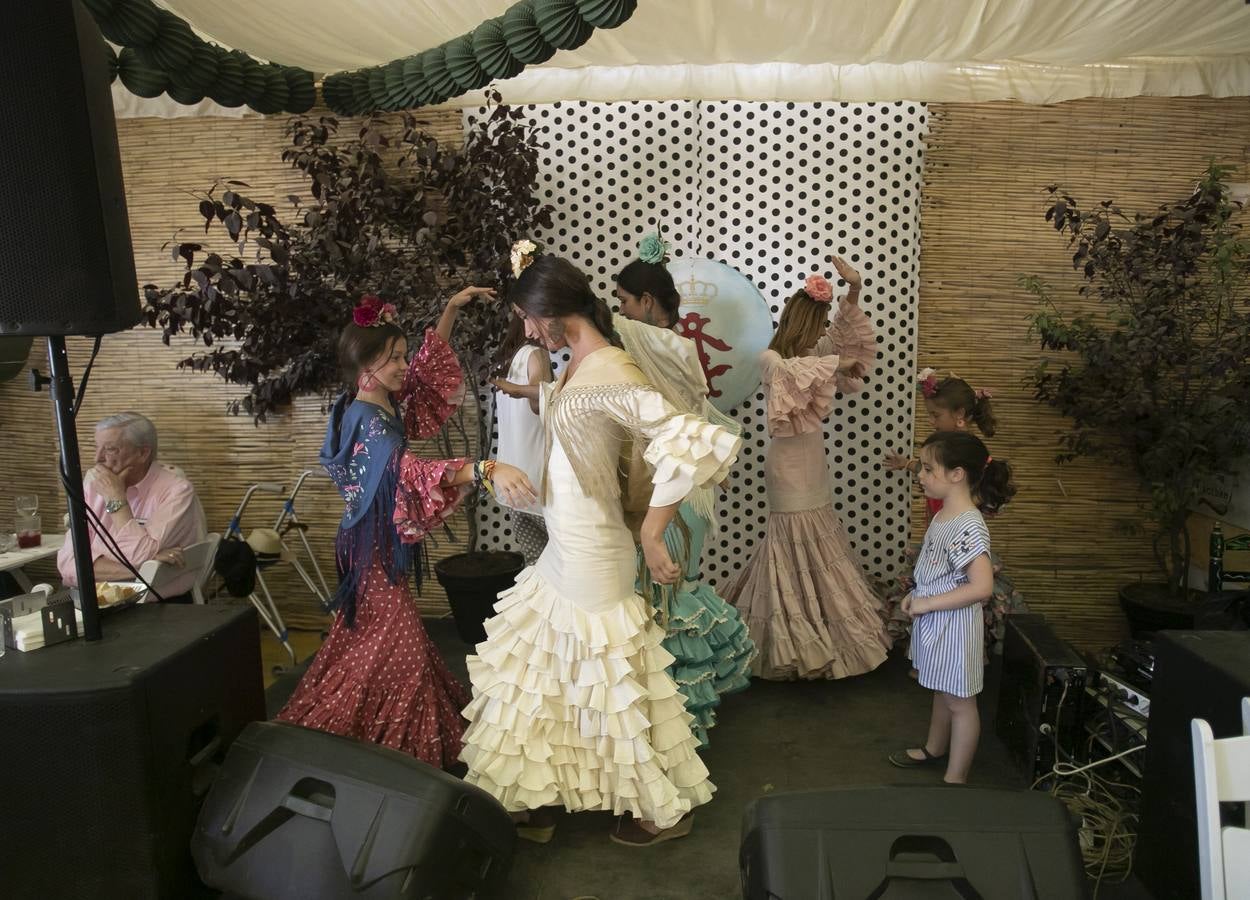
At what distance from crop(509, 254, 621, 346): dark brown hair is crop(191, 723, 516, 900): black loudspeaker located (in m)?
1.23

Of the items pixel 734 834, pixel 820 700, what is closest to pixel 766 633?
pixel 820 700

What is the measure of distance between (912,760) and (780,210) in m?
2.61

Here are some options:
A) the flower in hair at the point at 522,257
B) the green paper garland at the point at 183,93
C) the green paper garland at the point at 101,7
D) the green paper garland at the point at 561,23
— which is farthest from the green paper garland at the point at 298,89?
the flower in hair at the point at 522,257

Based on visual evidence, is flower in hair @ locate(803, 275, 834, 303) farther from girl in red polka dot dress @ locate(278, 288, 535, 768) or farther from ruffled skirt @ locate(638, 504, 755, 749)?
girl in red polka dot dress @ locate(278, 288, 535, 768)

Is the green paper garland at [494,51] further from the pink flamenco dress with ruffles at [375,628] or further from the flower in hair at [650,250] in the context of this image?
the pink flamenco dress with ruffles at [375,628]

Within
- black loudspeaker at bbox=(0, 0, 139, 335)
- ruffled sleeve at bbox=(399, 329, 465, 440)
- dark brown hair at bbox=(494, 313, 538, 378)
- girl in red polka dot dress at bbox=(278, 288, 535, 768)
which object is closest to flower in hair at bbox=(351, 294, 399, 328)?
girl in red polka dot dress at bbox=(278, 288, 535, 768)

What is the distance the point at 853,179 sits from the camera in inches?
167

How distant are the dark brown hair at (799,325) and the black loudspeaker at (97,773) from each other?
2.60 metres

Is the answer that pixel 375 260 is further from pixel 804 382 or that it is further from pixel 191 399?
pixel 804 382

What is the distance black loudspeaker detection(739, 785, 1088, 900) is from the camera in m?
1.71

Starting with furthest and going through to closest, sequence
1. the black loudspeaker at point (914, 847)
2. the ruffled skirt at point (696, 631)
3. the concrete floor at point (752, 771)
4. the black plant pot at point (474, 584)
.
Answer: the black plant pot at point (474, 584), the ruffled skirt at point (696, 631), the concrete floor at point (752, 771), the black loudspeaker at point (914, 847)

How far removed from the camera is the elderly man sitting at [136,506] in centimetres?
329

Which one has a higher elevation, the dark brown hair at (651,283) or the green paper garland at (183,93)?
the green paper garland at (183,93)

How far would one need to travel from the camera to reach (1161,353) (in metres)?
3.67
